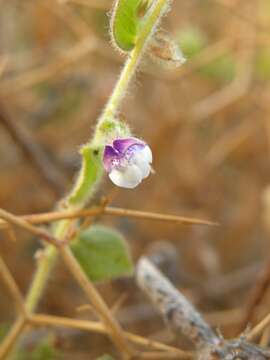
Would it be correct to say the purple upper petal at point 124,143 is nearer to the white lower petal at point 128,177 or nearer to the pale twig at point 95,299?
the white lower petal at point 128,177

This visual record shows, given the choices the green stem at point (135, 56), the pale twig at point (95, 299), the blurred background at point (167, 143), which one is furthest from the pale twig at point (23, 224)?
the blurred background at point (167, 143)

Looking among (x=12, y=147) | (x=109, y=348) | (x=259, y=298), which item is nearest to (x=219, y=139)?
(x=12, y=147)

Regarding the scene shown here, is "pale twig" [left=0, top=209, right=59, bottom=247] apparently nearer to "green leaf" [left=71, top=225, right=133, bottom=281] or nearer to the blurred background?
"green leaf" [left=71, top=225, right=133, bottom=281]

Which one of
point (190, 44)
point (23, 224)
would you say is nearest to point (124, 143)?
point (23, 224)

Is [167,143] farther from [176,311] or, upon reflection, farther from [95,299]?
[95,299]

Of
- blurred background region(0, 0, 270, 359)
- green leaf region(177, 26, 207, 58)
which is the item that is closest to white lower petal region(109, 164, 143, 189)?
blurred background region(0, 0, 270, 359)

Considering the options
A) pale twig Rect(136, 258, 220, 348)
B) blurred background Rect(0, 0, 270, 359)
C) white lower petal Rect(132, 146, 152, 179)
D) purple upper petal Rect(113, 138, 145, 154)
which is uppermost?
blurred background Rect(0, 0, 270, 359)
